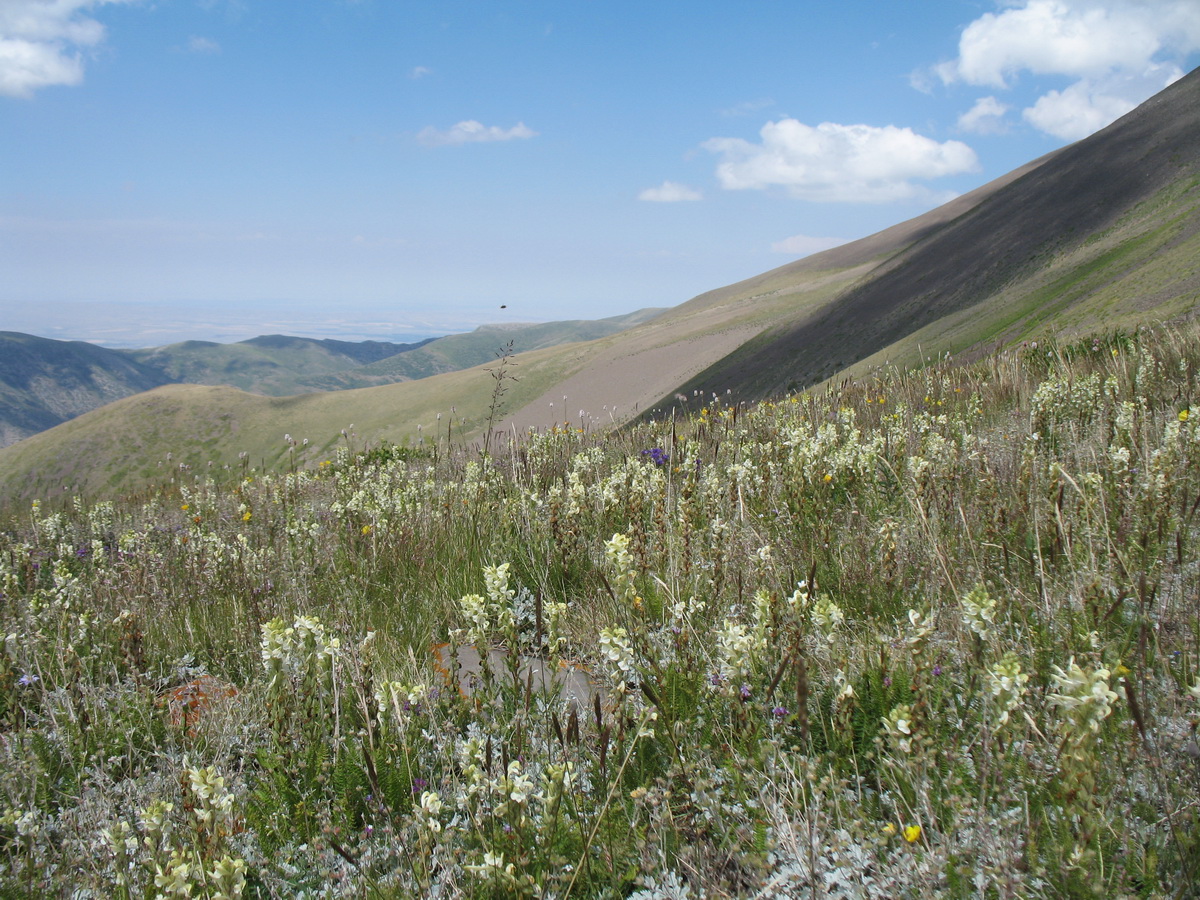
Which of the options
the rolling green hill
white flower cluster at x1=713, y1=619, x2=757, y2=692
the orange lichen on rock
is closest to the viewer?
white flower cluster at x1=713, y1=619, x2=757, y2=692

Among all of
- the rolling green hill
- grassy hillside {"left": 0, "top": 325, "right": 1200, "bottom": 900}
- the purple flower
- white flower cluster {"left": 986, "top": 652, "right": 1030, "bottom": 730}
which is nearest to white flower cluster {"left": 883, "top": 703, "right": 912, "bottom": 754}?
grassy hillside {"left": 0, "top": 325, "right": 1200, "bottom": 900}

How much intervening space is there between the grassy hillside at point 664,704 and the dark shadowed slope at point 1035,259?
31.3 feet

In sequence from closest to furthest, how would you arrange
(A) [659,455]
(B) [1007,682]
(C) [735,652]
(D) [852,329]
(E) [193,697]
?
(B) [1007,682], (C) [735,652], (E) [193,697], (A) [659,455], (D) [852,329]

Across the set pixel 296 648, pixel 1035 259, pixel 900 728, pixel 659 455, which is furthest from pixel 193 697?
pixel 1035 259

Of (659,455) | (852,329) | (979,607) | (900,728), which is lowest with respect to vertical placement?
(900,728)

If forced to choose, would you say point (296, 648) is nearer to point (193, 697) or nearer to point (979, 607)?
point (193, 697)

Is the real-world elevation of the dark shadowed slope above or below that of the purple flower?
above

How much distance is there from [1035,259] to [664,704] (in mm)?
21963

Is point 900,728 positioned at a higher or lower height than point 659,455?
lower

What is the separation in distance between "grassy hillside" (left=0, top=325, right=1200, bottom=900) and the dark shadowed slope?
31.3ft

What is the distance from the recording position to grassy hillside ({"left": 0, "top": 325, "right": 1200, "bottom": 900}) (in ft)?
6.56

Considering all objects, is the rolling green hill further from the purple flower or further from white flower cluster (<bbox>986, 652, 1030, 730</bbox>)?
white flower cluster (<bbox>986, 652, 1030, 730</bbox>)

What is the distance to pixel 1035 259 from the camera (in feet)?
65.3

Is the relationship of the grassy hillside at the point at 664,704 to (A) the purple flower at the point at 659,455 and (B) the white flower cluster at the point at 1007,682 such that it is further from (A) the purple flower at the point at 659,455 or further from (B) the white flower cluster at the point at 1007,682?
(A) the purple flower at the point at 659,455
